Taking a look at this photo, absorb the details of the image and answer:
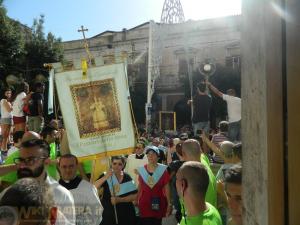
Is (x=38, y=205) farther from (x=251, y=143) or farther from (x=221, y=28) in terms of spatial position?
(x=221, y=28)

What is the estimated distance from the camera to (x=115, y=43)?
45.4 meters

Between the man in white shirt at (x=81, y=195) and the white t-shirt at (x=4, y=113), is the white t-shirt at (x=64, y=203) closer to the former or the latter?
the man in white shirt at (x=81, y=195)

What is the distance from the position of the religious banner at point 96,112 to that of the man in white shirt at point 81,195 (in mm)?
732

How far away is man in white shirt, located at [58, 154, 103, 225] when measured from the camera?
4246 millimetres

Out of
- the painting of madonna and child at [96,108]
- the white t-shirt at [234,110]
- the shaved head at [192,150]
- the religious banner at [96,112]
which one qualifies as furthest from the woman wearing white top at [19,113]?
the shaved head at [192,150]

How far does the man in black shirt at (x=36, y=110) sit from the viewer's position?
943 centimetres

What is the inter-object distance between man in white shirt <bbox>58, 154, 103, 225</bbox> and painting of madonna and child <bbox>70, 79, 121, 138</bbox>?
0.80 metres

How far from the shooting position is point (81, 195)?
4.35 metres

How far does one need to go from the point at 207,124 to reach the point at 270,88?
26.0 feet

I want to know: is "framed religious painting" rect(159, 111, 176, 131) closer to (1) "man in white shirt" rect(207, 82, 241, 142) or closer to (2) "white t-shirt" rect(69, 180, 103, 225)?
(1) "man in white shirt" rect(207, 82, 241, 142)

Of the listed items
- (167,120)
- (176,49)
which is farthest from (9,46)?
(176,49)

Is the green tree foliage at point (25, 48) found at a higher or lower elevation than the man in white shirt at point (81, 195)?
higher

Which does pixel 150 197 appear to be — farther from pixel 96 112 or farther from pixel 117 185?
pixel 96 112

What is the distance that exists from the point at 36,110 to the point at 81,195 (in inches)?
216
